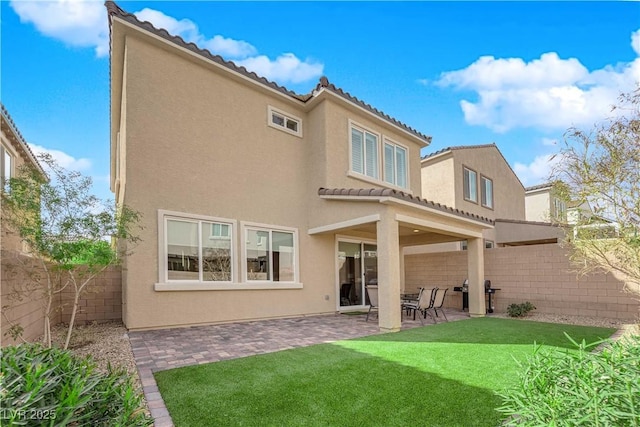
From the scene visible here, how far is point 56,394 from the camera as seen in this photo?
8.83 feet

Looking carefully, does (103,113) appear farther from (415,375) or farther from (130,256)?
(415,375)

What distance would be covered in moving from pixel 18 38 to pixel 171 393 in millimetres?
7386

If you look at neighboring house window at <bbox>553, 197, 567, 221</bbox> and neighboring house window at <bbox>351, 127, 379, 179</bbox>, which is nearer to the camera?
neighboring house window at <bbox>553, 197, 567, 221</bbox>

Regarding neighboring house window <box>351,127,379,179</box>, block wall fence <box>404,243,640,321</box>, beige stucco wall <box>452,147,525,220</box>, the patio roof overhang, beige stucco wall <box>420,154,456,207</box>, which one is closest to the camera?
the patio roof overhang

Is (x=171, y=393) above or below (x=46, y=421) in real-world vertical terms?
below

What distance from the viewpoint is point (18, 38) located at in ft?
22.8

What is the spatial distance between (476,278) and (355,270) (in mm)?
4590

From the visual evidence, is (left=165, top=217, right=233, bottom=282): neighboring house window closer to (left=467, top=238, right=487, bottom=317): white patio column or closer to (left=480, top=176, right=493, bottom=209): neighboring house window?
(left=467, top=238, right=487, bottom=317): white patio column

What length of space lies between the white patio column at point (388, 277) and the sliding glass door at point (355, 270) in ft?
13.3

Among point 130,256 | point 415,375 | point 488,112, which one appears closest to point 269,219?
point 130,256

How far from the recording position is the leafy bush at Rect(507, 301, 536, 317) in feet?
41.2

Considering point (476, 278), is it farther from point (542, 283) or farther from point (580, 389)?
point (580, 389)

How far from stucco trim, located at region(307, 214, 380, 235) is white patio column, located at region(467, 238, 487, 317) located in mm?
5429

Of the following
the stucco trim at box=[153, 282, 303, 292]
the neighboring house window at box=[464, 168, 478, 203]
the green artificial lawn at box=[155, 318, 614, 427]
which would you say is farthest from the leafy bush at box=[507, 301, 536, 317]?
the neighboring house window at box=[464, 168, 478, 203]
